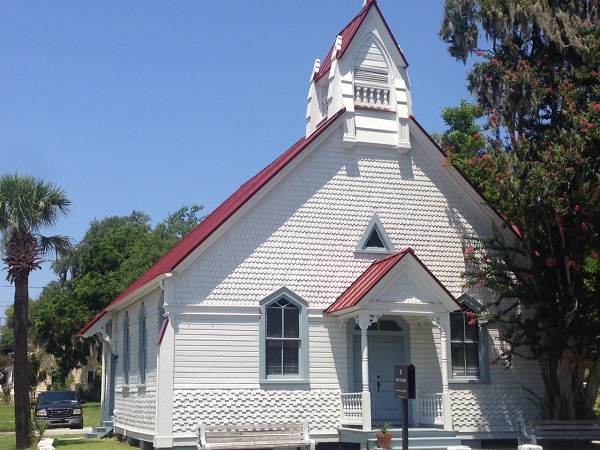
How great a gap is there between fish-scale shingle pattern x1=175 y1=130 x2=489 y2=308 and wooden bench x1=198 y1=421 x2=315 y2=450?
3031 millimetres

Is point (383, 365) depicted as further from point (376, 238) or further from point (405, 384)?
point (405, 384)

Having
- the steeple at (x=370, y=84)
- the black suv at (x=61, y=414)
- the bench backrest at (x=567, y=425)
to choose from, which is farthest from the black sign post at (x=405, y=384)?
the black suv at (x=61, y=414)

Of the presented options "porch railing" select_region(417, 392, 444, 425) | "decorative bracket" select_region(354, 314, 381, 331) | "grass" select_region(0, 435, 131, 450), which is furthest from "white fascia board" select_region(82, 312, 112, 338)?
"porch railing" select_region(417, 392, 444, 425)

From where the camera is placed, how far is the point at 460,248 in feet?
73.7

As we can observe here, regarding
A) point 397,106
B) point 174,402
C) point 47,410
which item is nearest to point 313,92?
point 397,106

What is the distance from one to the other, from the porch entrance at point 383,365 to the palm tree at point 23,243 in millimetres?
9510

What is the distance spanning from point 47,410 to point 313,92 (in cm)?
2119

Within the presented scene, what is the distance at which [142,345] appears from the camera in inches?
918

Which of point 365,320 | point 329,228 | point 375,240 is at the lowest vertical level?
point 365,320

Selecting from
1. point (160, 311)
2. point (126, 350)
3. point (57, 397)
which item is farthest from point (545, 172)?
point (57, 397)

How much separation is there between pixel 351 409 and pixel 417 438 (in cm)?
184

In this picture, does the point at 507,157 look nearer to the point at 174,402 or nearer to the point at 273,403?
the point at 273,403

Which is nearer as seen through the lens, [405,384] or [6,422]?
[405,384]

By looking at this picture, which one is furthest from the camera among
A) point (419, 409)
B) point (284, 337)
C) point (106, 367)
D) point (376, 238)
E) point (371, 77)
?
point (106, 367)
